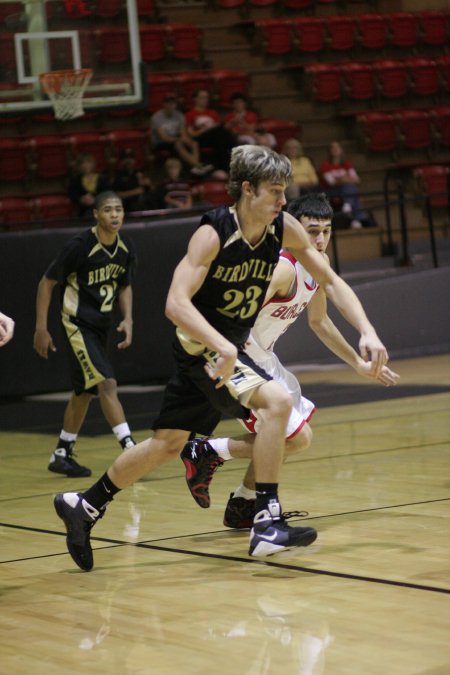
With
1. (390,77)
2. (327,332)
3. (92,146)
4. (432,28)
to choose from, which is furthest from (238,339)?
(432,28)

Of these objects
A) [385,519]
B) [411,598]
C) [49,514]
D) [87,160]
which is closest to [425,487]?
[385,519]

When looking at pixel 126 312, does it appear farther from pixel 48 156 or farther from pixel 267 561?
pixel 48 156

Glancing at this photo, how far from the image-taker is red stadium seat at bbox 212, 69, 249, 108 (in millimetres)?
18234

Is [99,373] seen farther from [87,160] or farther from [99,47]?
[87,160]

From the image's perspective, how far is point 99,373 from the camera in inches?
324

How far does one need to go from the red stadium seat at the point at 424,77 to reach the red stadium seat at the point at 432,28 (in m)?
0.89

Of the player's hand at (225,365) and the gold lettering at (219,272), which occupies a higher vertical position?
the gold lettering at (219,272)

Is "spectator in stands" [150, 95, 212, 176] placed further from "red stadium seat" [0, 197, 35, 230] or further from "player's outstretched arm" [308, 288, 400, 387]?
"player's outstretched arm" [308, 288, 400, 387]

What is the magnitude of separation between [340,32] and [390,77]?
3.68 feet

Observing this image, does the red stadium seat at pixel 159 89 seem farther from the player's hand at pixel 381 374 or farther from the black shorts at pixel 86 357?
the player's hand at pixel 381 374

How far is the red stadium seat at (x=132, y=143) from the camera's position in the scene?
54.1 ft

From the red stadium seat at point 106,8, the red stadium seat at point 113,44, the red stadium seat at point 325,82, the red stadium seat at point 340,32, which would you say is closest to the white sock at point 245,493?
the red stadium seat at point 113,44

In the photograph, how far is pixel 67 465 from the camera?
8.20 m

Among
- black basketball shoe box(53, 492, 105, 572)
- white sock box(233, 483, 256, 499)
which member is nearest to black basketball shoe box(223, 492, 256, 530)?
white sock box(233, 483, 256, 499)
